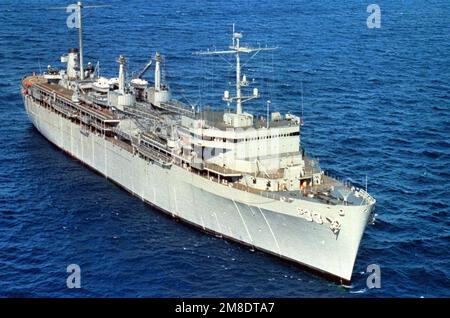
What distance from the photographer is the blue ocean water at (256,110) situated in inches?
2320

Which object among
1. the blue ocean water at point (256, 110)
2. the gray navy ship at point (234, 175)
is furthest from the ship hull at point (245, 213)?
the blue ocean water at point (256, 110)

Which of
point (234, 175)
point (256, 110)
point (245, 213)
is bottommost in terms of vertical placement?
point (245, 213)

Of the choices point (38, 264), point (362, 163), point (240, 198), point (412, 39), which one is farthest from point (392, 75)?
point (38, 264)

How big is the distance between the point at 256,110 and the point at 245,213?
36.7 metres

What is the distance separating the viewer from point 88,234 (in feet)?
219

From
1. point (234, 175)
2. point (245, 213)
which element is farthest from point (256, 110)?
point (245, 213)

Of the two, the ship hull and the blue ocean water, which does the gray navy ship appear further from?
the blue ocean water

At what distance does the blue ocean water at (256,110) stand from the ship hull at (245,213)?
1.24m

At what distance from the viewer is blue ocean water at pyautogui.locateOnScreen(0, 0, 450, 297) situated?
2320 inches

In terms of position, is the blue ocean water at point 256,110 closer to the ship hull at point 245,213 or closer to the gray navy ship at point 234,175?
the ship hull at point 245,213

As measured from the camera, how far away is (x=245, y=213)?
62.9 meters

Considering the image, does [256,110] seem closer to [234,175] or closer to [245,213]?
[234,175]

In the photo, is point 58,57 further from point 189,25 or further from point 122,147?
point 122,147

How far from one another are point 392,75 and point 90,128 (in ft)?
173
